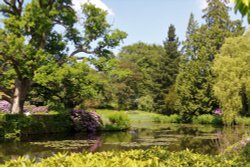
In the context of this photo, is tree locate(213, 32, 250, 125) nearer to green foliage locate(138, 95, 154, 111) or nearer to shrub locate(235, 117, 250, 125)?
shrub locate(235, 117, 250, 125)

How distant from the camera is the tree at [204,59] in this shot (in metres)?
39.9

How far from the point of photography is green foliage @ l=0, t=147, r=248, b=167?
3975 millimetres

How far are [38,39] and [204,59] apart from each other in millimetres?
23272

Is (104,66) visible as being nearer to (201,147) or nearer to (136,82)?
(201,147)

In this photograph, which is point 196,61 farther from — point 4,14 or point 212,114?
point 4,14

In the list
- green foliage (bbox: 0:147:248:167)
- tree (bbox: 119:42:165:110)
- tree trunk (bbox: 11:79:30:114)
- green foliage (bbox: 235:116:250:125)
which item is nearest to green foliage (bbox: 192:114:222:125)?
green foliage (bbox: 235:116:250:125)

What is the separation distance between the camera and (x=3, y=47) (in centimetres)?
1953

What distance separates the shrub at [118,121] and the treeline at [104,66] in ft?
8.35

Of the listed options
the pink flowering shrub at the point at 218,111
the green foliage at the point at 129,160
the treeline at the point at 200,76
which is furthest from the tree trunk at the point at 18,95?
the pink flowering shrub at the point at 218,111

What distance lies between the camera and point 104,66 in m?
22.9

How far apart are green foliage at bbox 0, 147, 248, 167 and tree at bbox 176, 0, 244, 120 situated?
34.6m

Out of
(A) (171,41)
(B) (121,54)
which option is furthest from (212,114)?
(B) (121,54)

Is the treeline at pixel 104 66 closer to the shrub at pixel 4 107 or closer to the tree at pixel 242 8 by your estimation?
the shrub at pixel 4 107

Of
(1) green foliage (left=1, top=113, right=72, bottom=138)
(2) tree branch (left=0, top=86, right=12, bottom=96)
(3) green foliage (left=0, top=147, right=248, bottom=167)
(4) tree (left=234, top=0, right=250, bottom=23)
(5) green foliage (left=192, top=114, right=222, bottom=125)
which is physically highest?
(2) tree branch (left=0, top=86, right=12, bottom=96)
